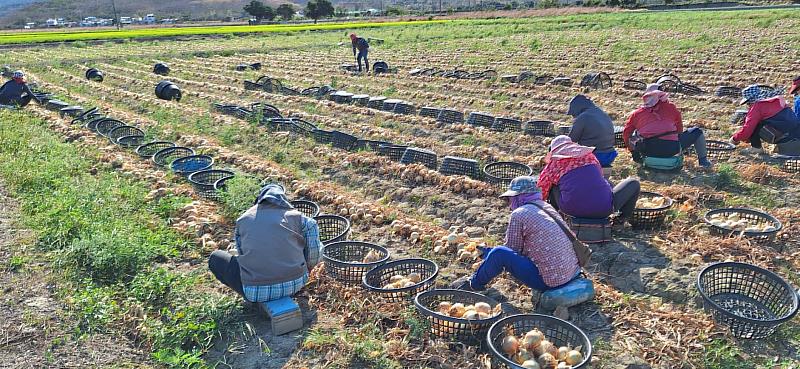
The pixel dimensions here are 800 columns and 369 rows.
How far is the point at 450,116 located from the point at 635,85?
5.46 m

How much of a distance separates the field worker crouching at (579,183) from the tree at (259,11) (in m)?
66.1

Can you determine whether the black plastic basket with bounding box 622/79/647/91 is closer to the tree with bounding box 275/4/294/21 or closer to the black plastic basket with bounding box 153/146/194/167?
the black plastic basket with bounding box 153/146/194/167

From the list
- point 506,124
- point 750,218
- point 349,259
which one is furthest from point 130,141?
point 750,218

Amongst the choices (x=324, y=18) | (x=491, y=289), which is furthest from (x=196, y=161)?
(x=324, y=18)

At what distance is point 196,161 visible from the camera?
27.9 ft

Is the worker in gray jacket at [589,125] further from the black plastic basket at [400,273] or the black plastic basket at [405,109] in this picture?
the black plastic basket at [405,109]

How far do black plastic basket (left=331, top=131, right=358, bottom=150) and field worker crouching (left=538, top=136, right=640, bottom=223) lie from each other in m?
4.36

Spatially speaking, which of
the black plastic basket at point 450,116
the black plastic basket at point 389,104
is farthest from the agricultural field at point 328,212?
the black plastic basket at point 389,104

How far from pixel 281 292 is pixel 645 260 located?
3.23m

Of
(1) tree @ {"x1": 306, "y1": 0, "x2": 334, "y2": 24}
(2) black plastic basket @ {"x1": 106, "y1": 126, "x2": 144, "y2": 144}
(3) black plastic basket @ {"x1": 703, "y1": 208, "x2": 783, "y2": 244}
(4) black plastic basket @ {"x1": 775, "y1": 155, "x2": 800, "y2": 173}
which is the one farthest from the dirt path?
(1) tree @ {"x1": 306, "y1": 0, "x2": 334, "y2": 24}

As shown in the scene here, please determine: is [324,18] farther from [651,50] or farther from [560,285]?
[560,285]

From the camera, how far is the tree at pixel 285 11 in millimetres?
67875

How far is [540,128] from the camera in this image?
381 inches

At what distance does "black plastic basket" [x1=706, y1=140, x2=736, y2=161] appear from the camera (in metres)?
7.98
